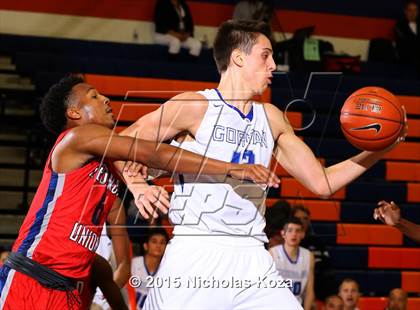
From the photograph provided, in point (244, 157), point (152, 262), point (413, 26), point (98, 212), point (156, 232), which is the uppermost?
point (413, 26)

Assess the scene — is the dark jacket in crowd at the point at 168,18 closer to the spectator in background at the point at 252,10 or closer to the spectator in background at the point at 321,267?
the spectator in background at the point at 252,10

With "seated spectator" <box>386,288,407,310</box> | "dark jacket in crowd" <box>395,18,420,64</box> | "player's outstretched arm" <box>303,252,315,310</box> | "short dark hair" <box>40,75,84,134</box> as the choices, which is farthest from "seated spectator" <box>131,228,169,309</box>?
"dark jacket in crowd" <box>395,18,420,64</box>

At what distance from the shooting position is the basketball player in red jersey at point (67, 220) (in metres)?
3.69

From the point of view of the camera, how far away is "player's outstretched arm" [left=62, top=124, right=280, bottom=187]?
11.7 ft

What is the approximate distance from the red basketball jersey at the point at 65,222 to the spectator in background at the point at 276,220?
374cm

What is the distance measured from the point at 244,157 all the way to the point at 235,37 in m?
0.64

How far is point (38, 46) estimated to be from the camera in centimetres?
975

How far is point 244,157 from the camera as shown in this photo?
12.7 ft

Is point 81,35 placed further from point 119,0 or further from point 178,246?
point 178,246

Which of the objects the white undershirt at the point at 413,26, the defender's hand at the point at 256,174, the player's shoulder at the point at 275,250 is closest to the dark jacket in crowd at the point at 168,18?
the white undershirt at the point at 413,26

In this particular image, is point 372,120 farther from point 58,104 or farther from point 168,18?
point 168,18

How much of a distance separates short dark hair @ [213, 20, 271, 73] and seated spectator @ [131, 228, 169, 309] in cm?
297

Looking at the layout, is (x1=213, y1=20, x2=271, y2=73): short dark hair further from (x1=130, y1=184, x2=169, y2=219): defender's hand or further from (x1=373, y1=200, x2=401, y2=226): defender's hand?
(x1=373, y1=200, x2=401, y2=226): defender's hand

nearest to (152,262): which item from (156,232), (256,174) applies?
(156,232)
